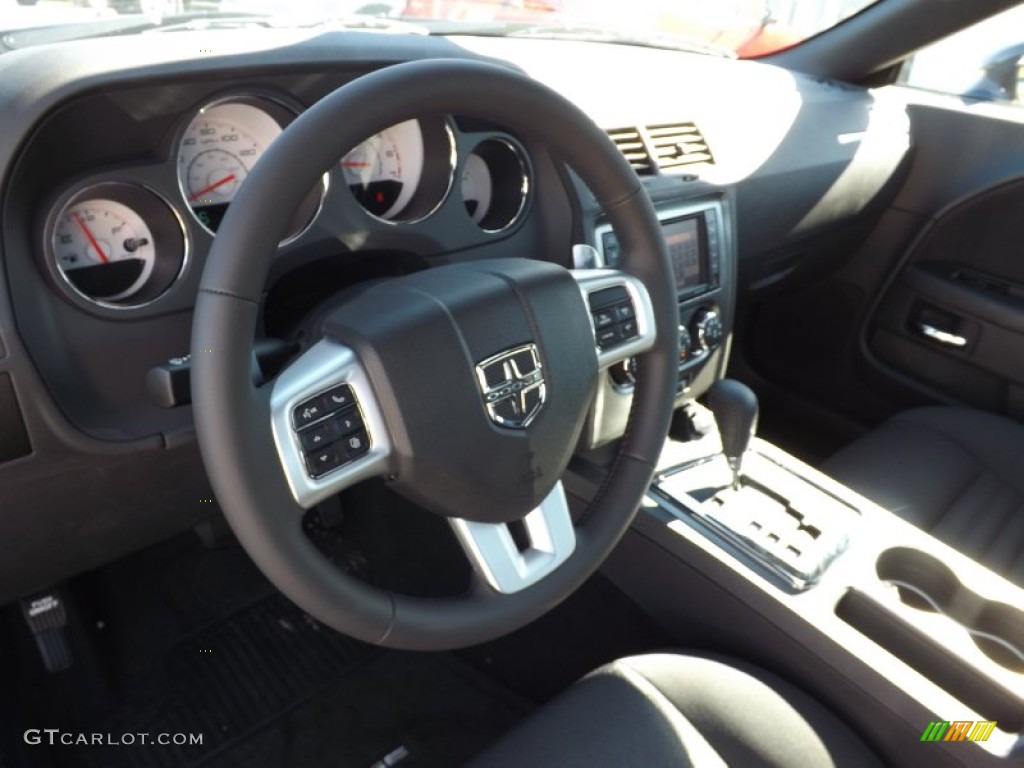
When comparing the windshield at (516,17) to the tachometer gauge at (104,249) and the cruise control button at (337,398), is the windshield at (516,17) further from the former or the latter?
the cruise control button at (337,398)

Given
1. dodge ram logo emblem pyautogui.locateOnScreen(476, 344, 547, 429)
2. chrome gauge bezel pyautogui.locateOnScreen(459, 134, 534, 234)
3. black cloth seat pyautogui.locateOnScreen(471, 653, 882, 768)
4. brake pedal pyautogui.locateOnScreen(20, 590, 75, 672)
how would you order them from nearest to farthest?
dodge ram logo emblem pyautogui.locateOnScreen(476, 344, 547, 429) < black cloth seat pyautogui.locateOnScreen(471, 653, 882, 768) < chrome gauge bezel pyautogui.locateOnScreen(459, 134, 534, 234) < brake pedal pyautogui.locateOnScreen(20, 590, 75, 672)

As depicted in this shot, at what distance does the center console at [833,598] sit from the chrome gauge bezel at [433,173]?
20.0 inches

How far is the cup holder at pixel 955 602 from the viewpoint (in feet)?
3.96

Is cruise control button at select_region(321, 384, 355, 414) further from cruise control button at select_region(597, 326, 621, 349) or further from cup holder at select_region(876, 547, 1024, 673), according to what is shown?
cup holder at select_region(876, 547, 1024, 673)

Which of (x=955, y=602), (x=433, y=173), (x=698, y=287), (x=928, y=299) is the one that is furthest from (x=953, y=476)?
(x=433, y=173)

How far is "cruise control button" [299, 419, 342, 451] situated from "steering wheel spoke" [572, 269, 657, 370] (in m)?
0.34

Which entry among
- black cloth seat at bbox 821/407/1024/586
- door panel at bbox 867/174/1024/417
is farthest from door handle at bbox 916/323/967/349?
black cloth seat at bbox 821/407/1024/586

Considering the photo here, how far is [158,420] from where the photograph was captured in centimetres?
108

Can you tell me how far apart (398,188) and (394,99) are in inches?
20.1

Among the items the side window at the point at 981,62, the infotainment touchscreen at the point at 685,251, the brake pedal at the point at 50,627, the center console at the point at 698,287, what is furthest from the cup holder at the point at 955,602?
the side window at the point at 981,62

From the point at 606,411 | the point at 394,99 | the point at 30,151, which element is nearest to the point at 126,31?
the point at 30,151

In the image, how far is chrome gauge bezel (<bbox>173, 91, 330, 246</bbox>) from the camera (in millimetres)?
1034

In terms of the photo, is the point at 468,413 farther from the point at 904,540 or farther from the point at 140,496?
the point at 904,540

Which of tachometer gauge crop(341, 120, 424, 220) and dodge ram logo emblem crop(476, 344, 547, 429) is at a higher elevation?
tachometer gauge crop(341, 120, 424, 220)
